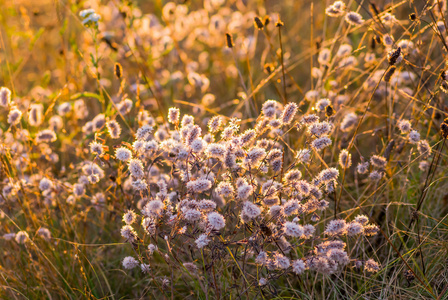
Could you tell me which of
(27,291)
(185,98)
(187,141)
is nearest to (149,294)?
(27,291)

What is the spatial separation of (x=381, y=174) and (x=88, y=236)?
5.10ft

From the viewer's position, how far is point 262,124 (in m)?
1.55

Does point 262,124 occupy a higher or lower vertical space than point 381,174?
higher

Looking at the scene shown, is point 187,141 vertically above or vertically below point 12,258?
above

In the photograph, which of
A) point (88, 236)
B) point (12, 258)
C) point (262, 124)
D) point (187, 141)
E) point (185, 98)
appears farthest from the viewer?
point (185, 98)

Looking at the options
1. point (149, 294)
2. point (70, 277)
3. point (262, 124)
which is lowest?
point (149, 294)

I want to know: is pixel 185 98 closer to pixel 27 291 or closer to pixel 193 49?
pixel 193 49

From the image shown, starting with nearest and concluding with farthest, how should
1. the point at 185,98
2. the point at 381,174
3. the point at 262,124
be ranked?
the point at 262,124 < the point at 381,174 < the point at 185,98

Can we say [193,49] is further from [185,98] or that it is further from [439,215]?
[439,215]

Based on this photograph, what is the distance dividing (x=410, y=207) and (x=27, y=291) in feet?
5.72

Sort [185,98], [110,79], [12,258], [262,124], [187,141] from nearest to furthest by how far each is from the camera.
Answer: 1. [187,141]
2. [262,124]
3. [12,258]
4. [185,98]
5. [110,79]

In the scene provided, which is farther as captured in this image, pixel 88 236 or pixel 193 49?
pixel 193 49

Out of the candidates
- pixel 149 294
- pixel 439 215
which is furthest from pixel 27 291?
pixel 439 215

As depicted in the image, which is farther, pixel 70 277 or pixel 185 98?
pixel 185 98
